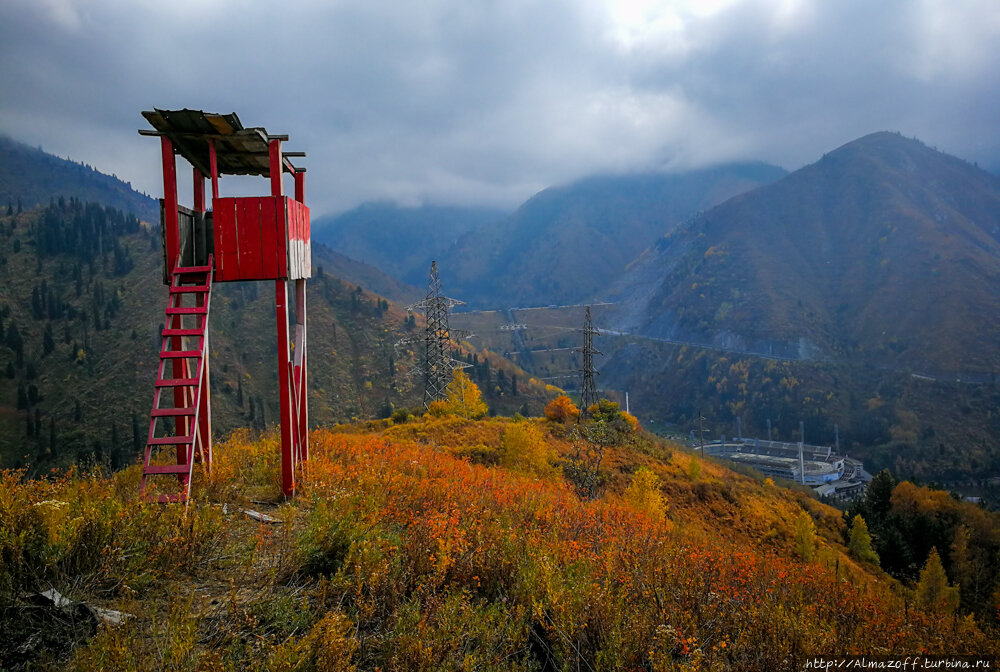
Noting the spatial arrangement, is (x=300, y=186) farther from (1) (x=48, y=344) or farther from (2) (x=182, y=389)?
(1) (x=48, y=344)

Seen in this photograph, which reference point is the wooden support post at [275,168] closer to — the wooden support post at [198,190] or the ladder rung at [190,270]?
the ladder rung at [190,270]

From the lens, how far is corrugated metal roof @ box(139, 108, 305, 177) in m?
7.19

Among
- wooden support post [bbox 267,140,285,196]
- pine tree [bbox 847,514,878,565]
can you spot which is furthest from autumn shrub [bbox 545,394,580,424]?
wooden support post [bbox 267,140,285,196]

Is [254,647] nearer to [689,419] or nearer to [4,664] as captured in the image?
[4,664]

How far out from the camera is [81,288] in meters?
94.8

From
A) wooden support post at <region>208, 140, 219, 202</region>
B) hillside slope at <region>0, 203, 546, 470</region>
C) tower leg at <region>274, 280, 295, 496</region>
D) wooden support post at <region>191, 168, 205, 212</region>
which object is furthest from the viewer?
hillside slope at <region>0, 203, 546, 470</region>

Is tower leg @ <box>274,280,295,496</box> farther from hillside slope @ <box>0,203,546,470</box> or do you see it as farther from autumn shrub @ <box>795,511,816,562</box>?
hillside slope @ <box>0,203,546,470</box>

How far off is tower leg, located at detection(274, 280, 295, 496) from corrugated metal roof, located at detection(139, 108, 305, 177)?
2.25 m

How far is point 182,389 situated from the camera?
26.1 ft

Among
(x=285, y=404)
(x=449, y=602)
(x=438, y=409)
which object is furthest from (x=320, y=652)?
(x=438, y=409)

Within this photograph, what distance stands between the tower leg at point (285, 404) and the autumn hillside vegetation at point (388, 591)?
1.17 feet

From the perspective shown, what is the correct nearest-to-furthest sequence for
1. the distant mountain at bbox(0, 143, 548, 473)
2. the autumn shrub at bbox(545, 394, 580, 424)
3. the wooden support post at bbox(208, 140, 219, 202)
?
the wooden support post at bbox(208, 140, 219, 202)
the autumn shrub at bbox(545, 394, 580, 424)
the distant mountain at bbox(0, 143, 548, 473)

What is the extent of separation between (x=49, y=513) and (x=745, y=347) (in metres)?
181

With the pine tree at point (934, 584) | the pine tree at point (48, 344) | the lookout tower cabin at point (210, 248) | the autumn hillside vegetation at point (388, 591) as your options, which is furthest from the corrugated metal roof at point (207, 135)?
the pine tree at point (48, 344)
